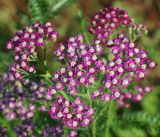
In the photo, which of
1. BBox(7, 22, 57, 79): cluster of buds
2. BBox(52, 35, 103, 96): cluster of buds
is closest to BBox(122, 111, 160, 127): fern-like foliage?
BBox(52, 35, 103, 96): cluster of buds

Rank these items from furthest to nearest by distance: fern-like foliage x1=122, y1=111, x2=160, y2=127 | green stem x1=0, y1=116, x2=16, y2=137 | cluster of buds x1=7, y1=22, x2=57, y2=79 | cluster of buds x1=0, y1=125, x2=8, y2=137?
fern-like foliage x1=122, y1=111, x2=160, y2=127
cluster of buds x1=0, y1=125, x2=8, y2=137
green stem x1=0, y1=116, x2=16, y2=137
cluster of buds x1=7, y1=22, x2=57, y2=79

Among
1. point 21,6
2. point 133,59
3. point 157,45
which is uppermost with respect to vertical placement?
point 21,6

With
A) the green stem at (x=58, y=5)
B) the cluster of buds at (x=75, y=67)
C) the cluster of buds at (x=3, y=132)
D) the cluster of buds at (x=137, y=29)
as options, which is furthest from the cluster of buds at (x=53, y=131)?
the green stem at (x=58, y=5)

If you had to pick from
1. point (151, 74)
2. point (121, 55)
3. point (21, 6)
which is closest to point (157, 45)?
point (151, 74)

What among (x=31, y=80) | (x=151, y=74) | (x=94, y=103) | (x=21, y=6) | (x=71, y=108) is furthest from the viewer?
(x=21, y=6)

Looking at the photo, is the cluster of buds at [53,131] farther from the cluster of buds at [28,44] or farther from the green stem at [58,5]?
the green stem at [58,5]

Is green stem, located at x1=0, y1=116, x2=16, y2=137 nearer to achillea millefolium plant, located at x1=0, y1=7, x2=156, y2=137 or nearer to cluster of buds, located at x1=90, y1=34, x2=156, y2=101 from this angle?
achillea millefolium plant, located at x1=0, y1=7, x2=156, y2=137

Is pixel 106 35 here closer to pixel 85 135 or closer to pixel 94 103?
pixel 94 103
